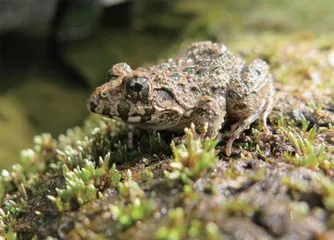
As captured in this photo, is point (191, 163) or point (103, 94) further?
point (103, 94)

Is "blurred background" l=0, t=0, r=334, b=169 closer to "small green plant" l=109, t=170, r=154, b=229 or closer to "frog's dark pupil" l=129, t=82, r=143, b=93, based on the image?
"frog's dark pupil" l=129, t=82, r=143, b=93

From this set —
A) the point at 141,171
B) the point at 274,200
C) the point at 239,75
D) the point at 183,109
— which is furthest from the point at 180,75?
the point at 274,200

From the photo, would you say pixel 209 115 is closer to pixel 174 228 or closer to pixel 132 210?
pixel 132 210

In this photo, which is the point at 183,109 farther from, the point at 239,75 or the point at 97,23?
the point at 97,23

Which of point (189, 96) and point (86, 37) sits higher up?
point (189, 96)

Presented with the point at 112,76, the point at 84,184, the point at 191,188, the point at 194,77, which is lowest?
the point at 84,184

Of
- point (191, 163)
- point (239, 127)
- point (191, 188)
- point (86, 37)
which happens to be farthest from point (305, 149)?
point (86, 37)
